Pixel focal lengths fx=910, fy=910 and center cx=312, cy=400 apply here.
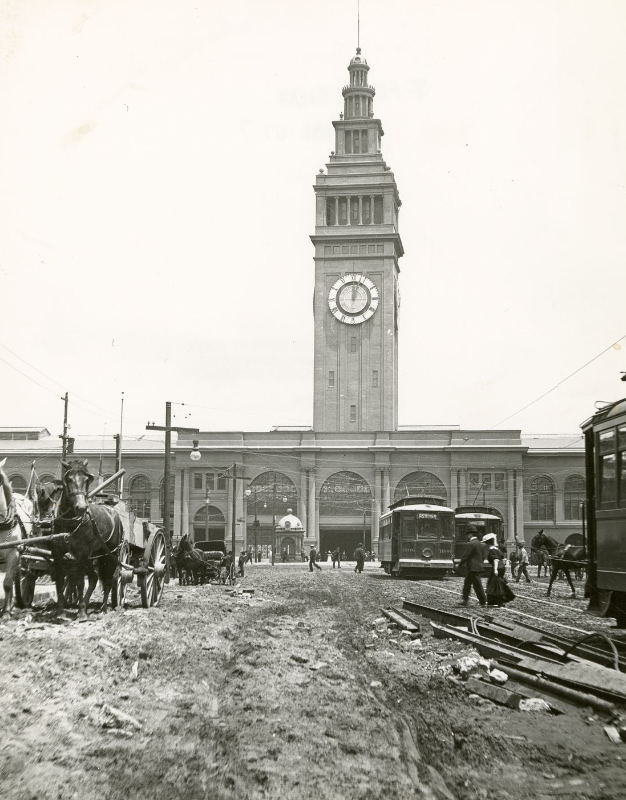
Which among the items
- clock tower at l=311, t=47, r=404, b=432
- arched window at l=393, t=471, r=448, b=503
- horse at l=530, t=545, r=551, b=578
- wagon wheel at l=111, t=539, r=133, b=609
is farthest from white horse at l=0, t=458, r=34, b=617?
clock tower at l=311, t=47, r=404, b=432

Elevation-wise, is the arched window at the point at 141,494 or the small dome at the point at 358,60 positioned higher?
the small dome at the point at 358,60

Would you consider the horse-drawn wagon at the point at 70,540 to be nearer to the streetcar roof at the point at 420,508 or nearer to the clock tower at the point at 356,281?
the streetcar roof at the point at 420,508

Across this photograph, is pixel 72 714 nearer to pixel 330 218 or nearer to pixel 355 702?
pixel 355 702

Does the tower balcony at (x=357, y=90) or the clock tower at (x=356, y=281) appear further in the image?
the tower balcony at (x=357, y=90)

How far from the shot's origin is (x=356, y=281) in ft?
267

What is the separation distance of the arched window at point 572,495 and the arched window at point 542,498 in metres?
1.15

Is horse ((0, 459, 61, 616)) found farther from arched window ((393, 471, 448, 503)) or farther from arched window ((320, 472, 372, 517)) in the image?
arched window ((320, 472, 372, 517))

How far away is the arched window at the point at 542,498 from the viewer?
76.3 metres

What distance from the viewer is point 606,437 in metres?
12.8

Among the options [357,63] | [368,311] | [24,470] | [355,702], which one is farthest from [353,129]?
[355,702]

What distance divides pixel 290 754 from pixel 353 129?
84.8 metres

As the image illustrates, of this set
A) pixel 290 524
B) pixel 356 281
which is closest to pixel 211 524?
pixel 290 524

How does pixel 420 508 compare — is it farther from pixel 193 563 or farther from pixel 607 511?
pixel 607 511

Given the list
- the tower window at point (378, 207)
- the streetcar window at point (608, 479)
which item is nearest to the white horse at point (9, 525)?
the streetcar window at point (608, 479)
